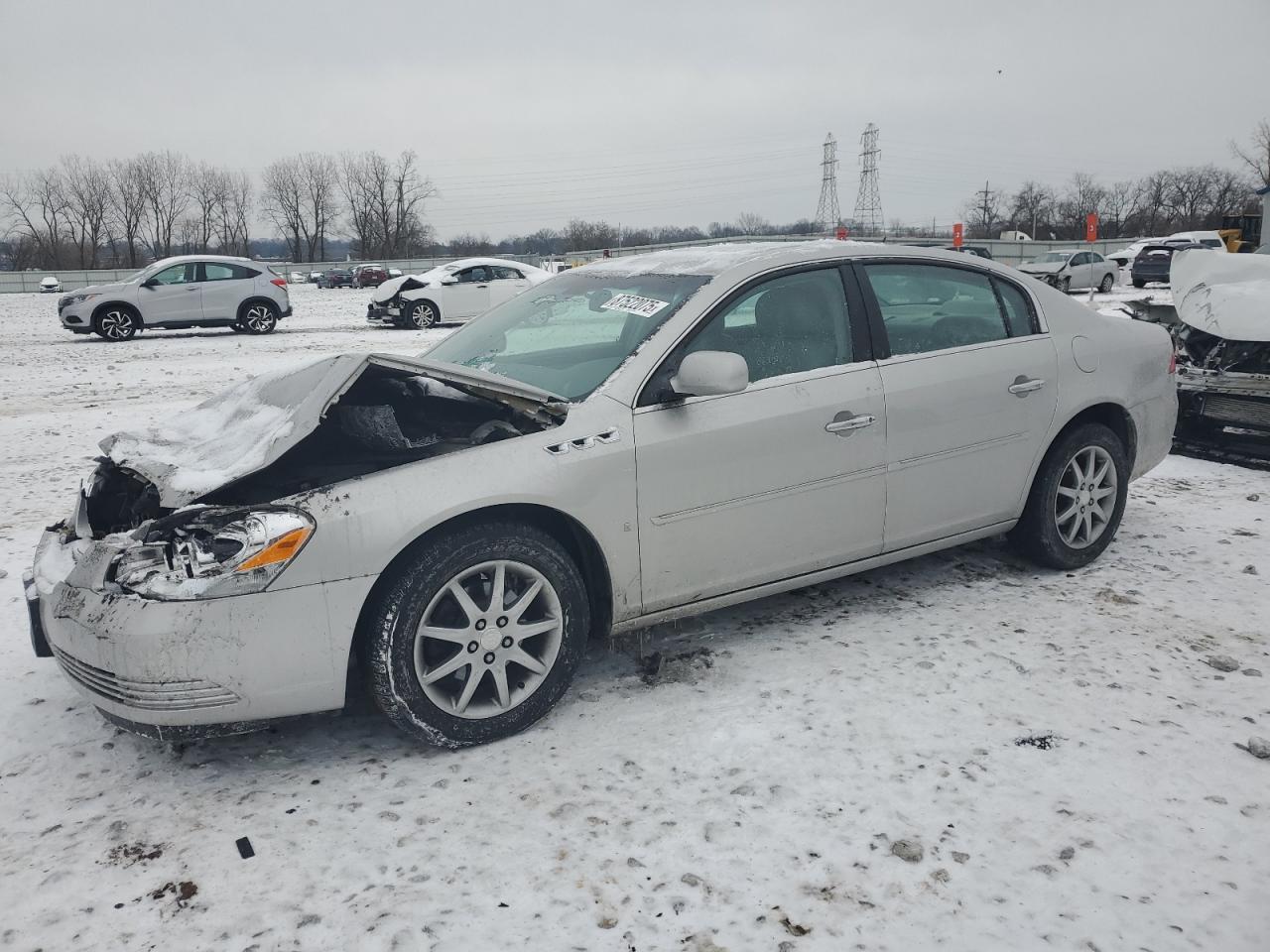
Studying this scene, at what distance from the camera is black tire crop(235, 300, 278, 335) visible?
752 inches

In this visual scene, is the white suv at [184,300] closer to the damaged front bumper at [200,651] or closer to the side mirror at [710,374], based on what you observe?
the damaged front bumper at [200,651]

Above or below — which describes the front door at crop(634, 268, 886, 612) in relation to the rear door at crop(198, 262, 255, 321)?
below

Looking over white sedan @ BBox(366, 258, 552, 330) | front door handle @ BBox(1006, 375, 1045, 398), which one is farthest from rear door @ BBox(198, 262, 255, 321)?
front door handle @ BBox(1006, 375, 1045, 398)

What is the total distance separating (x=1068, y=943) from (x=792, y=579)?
1.72 m

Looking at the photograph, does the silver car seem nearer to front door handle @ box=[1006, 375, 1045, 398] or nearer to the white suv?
front door handle @ box=[1006, 375, 1045, 398]

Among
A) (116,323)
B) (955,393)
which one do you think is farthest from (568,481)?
(116,323)

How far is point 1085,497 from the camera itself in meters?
4.56

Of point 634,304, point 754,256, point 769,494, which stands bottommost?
point 769,494

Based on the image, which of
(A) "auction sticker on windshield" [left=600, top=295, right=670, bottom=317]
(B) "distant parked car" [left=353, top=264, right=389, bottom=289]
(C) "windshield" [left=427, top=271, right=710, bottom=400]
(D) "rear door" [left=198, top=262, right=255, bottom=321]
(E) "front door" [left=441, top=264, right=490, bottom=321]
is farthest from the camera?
(B) "distant parked car" [left=353, top=264, right=389, bottom=289]

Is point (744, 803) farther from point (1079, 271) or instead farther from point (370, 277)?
point (370, 277)

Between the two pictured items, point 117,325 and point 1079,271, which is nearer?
point 117,325

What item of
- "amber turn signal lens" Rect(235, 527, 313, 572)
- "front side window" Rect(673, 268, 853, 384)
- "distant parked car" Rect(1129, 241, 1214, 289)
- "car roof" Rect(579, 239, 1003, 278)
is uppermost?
"distant parked car" Rect(1129, 241, 1214, 289)

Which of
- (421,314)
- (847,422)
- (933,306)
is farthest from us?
(421,314)

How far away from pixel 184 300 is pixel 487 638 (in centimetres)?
1804
